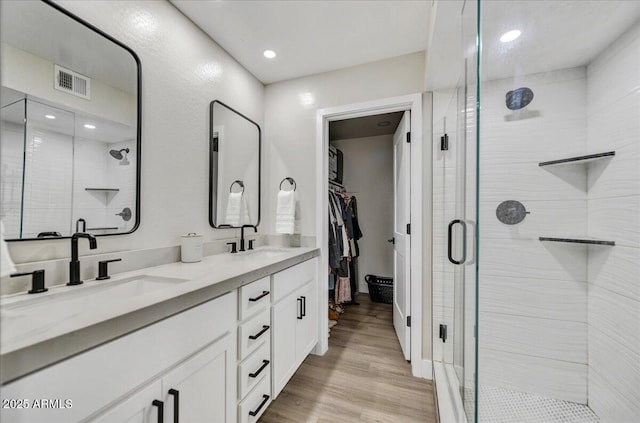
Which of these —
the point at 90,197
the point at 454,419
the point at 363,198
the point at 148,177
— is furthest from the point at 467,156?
the point at 363,198

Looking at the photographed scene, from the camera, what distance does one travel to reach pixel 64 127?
109 cm

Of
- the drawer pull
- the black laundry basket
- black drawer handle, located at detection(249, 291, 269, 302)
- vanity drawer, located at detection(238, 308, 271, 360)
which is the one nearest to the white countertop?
black drawer handle, located at detection(249, 291, 269, 302)

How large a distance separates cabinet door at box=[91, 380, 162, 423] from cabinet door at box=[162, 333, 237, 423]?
33 mm

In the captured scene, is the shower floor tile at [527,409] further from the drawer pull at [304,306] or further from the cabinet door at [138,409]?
the cabinet door at [138,409]

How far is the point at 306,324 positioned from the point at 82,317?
1497 mm

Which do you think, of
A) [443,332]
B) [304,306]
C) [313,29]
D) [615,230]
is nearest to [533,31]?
[615,230]

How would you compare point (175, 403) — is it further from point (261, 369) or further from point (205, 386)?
point (261, 369)

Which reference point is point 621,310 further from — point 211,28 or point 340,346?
point 211,28

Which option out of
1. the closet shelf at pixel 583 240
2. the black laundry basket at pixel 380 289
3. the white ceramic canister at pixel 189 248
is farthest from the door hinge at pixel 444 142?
the black laundry basket at pixel 380 289

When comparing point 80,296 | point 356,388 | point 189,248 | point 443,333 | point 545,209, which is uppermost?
point 545,209

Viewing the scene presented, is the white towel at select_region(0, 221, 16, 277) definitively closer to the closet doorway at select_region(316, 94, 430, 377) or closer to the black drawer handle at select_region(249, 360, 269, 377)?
the black drawer handle at select_region(249, 360, 269, 377)

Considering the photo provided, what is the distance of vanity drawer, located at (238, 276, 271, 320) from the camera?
4.03 feet

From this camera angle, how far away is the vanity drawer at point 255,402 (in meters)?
1.21

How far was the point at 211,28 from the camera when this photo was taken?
5.79 ft
